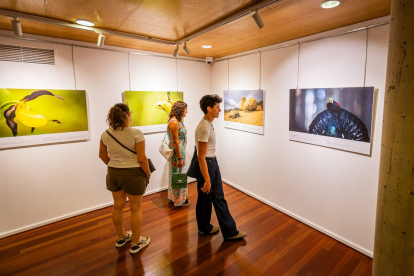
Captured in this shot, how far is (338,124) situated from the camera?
8.39 feet

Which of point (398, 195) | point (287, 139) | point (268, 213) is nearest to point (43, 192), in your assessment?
point (268, 213)

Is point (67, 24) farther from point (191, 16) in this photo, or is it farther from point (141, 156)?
point (141, 156)

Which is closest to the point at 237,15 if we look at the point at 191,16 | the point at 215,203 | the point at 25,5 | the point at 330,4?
the point at 191,16

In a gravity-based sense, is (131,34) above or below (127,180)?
above

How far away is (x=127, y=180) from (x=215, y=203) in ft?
3.36

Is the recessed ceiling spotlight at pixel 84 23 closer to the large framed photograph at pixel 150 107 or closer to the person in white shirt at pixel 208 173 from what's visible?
the large framed photograph at pixel 150 107

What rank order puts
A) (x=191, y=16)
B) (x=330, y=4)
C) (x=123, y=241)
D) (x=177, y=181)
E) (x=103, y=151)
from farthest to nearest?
(x=177, y=181)
(x=123, y=241)
(x=103, y=151)
(x=191, y=16)
(x=330, y=4)

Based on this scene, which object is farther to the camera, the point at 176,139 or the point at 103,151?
the point at 176,139

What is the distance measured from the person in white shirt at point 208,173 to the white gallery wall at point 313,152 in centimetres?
107

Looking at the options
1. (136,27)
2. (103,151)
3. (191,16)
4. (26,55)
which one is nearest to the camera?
(191,16)

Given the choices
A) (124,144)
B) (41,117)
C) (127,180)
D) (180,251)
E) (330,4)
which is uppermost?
(330,4)

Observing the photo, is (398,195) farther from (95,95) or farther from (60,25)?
(95,95)

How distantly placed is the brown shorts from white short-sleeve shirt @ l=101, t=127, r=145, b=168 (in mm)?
54

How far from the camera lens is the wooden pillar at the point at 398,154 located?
3.76ft
